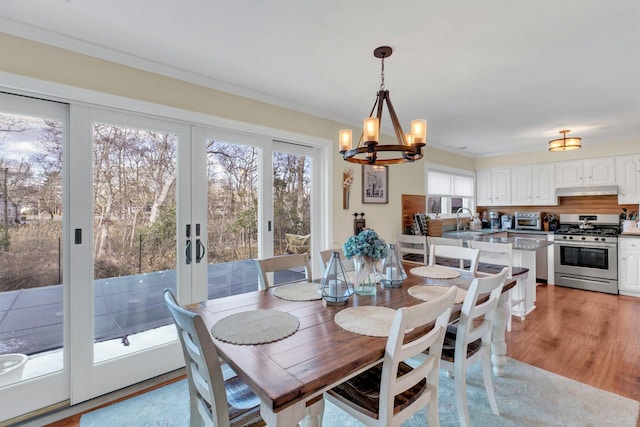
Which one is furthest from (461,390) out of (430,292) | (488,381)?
(430,292)

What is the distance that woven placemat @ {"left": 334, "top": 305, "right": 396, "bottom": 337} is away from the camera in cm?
131

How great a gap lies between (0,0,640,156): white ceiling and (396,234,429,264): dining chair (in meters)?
1.68

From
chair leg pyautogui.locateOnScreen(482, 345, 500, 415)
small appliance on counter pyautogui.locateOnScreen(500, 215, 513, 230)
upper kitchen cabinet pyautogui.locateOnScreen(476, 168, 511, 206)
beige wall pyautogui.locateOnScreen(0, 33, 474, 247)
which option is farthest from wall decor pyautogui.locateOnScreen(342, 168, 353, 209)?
small appliance on counter pyautogui.locateOnScreen(500, 215, 513, 230)

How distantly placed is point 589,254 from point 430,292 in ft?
14.3

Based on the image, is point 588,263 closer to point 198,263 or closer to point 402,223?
point 402,223

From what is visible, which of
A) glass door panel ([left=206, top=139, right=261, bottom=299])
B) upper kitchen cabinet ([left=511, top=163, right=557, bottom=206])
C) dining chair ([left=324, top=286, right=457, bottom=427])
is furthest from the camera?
upper kitchen cabinet ([left=511, top=163, right=557, bottom=206])

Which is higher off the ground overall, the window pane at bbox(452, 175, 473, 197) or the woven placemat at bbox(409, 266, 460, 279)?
the window pane at bbox(452, 175, 473, 197)

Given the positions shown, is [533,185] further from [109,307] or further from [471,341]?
[109,307]

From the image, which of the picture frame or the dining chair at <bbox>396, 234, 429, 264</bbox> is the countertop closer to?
the dining chair at <bbox>396, 234, 429, 264</bbox>

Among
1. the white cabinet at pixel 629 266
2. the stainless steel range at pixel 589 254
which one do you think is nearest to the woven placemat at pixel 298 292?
the stainless steel range at pixel 589 254

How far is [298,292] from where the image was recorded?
1.90 meters

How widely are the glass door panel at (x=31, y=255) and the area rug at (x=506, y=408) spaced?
42cm

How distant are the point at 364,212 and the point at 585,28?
2.54 metres

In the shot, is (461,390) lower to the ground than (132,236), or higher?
lower
